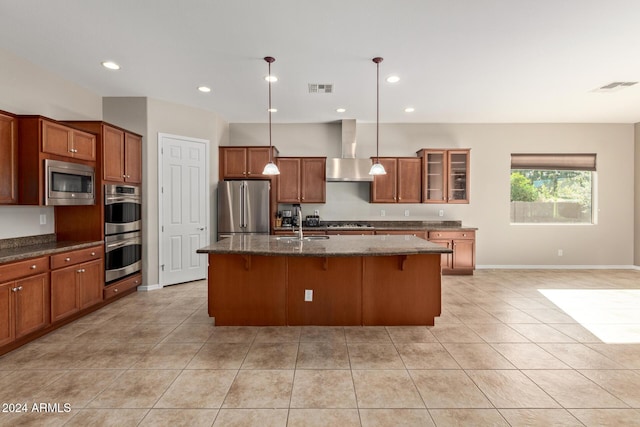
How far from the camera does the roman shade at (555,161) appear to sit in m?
6.24

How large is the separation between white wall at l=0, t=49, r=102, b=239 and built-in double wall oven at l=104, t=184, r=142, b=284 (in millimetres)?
626

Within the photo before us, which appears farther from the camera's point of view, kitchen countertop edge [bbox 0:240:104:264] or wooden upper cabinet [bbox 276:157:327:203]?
wooden upper cabinet [bbox 276:157:327:203]

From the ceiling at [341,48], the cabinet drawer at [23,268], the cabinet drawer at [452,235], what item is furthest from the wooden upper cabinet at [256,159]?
the cabinet drawer at [452,235]

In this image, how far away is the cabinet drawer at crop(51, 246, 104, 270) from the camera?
3.11m

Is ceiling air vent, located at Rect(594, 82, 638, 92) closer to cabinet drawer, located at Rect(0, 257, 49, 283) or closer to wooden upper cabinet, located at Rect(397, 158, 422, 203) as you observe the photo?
wooden upper cabinet, located at Rect(397, 158, 422, 203)

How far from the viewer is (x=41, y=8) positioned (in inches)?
101

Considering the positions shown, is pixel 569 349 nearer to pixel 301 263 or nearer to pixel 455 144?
pixel 301 263

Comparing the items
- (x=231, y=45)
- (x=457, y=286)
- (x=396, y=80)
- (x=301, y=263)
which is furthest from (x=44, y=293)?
(x=457, y=286)

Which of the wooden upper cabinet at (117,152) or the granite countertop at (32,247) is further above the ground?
the wooden upper cabinet at (117,152)

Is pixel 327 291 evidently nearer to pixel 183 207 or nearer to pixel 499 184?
pixel 183 207

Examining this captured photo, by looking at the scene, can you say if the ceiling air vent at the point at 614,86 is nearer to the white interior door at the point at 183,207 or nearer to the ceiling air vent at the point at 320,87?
the ceiling air vent at the point at 320,87

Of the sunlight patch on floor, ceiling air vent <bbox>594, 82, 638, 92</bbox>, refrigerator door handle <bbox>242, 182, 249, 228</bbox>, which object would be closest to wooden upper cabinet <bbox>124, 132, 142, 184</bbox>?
refrigerator door handle <bbox>242, 182, 249, 228</bbox>

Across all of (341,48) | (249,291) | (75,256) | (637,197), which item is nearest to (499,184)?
(637,197)

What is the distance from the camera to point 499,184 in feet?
20.4
